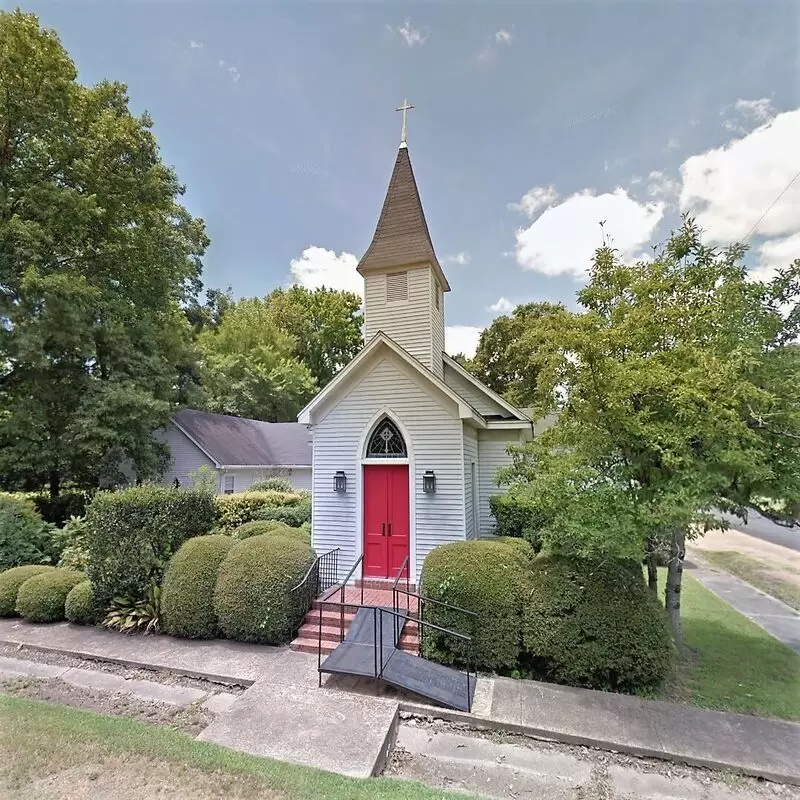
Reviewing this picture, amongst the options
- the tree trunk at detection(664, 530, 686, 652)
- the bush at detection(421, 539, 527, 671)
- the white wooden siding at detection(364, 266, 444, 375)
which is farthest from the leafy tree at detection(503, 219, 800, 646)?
the white wooden siding at detection(364, 266, 444, 375)

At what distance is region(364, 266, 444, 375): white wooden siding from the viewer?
11.6 meters

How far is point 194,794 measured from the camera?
3893 millimetres

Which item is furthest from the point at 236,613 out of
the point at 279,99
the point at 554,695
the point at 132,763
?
Answer: the point at 279,99

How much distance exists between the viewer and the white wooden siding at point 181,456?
2048 centimetres

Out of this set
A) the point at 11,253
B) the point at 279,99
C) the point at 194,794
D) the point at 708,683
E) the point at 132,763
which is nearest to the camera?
the point at 194,794

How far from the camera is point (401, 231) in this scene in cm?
1230

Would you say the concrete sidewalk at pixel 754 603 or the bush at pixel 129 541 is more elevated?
the bush at pixel 129 541

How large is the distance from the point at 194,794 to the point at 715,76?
37.6 ft

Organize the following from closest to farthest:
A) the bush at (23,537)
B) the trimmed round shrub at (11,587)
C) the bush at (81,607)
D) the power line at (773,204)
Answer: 1. the power line at (773,204)
2. the bush at (81,607)
3. the trimmed round shrub at (11,587)
4. the bush at (23,537)

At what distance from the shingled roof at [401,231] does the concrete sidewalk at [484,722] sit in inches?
374

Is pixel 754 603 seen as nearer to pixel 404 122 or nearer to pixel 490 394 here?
Result: pixel 490 394

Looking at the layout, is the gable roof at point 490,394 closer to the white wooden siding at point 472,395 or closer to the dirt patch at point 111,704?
the white wooden siding at point 472,395

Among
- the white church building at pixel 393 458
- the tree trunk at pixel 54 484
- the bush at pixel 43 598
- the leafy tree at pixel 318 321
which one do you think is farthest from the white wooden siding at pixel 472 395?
the leafy tree at pixel 318 321

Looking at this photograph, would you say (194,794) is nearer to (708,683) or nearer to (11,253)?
(708,683)
